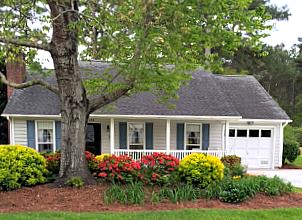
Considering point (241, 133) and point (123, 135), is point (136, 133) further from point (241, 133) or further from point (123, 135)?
point (241, 133)

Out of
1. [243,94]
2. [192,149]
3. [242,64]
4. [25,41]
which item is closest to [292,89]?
[242,64]

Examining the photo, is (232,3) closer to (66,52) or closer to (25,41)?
(66,52)

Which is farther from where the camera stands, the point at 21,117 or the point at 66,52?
the point at 21,117


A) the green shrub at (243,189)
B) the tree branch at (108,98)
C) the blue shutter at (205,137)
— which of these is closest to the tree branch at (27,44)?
the tree branch at (108,98)

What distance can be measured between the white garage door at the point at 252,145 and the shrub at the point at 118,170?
7813 millimetres

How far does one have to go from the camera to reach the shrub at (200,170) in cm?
686

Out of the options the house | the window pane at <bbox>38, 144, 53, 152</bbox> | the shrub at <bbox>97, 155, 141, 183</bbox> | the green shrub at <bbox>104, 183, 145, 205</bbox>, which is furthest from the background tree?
the window pane at <bbox>38, 144, 53, 152</bbox>

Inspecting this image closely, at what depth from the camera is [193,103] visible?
42.7 ft

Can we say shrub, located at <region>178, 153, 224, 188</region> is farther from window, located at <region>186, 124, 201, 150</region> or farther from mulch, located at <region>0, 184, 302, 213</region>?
window, located at <region>186, 124, 201, 150</region>

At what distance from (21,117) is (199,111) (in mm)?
7417

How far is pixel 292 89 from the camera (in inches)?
1561

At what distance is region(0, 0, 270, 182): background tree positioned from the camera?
17.1 feet

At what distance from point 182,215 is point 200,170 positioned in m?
2.01

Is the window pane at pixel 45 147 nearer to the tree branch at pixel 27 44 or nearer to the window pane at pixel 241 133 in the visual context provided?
the tree branch at pixel 27 44
